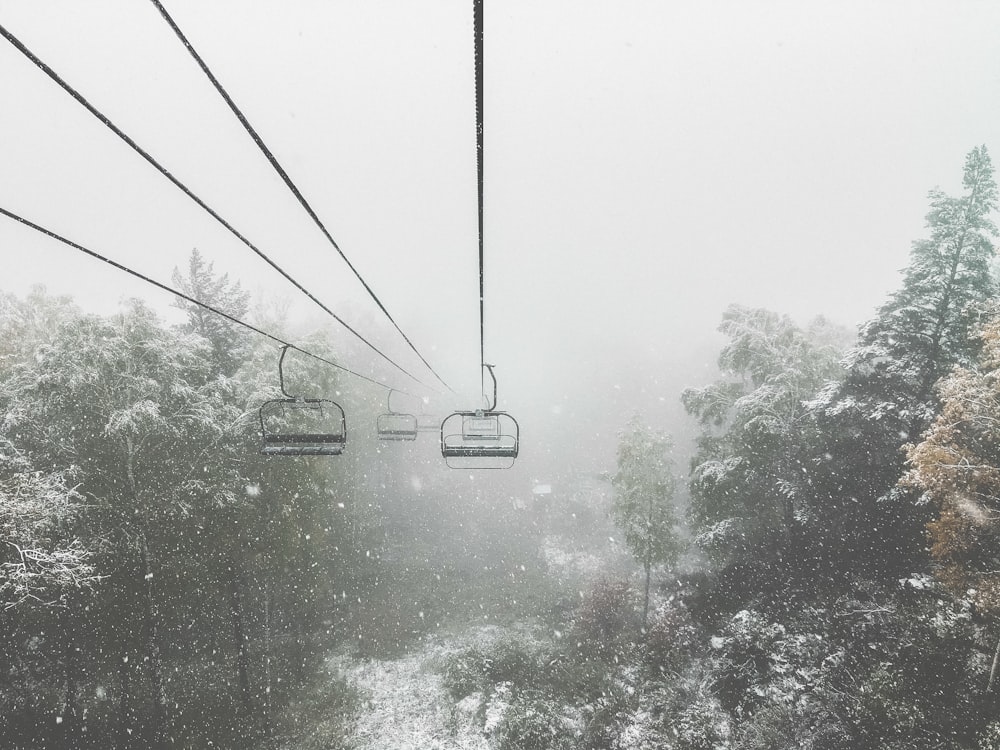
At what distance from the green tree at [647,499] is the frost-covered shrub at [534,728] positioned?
8.54 metres

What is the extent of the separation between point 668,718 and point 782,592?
5.99 m

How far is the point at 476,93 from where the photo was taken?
64.1 inches

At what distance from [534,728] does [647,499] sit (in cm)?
1067

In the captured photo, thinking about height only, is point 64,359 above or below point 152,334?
below

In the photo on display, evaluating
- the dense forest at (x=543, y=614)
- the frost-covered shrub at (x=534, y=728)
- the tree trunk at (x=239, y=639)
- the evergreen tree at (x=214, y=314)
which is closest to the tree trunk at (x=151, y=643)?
the dense forest at (x=543, y=614)

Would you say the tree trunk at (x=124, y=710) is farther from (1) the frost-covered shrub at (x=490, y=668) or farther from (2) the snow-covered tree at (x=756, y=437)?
(2) the snow-covered tree at (x=756, y=437)

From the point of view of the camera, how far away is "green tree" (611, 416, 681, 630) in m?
19.7

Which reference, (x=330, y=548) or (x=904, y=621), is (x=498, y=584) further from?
(x=904, y=621)

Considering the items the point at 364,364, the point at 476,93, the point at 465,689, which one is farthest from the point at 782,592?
the point at 364,364

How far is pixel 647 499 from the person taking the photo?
20.0 m

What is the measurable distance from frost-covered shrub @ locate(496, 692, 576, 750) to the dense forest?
6cm

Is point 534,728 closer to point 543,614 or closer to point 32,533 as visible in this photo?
point 543,614

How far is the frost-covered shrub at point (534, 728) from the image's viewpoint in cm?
1182

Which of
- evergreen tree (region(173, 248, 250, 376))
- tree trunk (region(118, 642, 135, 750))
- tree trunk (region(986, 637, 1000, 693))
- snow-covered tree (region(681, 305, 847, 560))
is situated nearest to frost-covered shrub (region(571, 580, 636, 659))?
snow-covered tree (region(681, 305, 847, 560))
